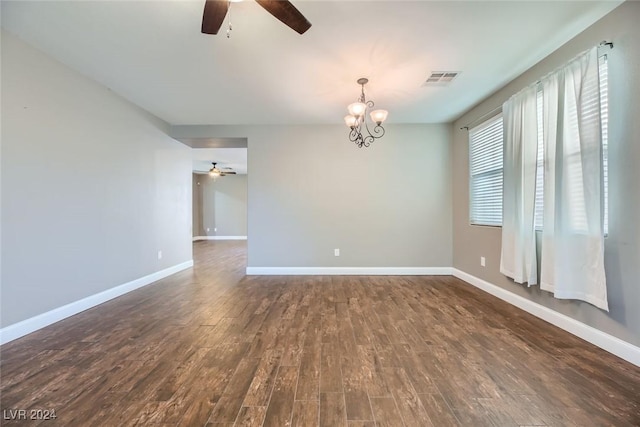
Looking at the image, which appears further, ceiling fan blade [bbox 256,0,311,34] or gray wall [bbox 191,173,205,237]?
gray wall [bbox 191,173,205,237]

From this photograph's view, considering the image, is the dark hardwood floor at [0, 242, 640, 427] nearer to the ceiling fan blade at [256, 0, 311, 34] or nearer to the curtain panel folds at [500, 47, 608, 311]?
the curtain panel folds at [500, 47, 608, 311]

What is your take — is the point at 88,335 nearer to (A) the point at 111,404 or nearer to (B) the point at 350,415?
(A) the point at 111,404

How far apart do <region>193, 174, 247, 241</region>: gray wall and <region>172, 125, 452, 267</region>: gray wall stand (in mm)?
6139

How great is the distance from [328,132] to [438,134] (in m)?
1.93

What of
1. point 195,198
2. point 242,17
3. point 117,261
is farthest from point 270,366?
point 195,198

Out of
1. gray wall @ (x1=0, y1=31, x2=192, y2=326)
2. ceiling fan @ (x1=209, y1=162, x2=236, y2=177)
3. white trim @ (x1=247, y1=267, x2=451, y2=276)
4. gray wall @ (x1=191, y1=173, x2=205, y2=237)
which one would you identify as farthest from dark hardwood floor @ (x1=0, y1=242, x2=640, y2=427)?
gray wall @ (x1=191, y1=173, x2=205, y2=237)

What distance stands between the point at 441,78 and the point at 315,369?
3.22m

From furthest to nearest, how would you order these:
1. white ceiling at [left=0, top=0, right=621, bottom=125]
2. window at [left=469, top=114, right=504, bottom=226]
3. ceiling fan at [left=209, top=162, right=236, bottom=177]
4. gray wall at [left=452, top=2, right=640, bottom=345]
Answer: ceiling fan at [left=209, top=162, right=236, bottom=177] < window at [left=469, top=114, right=504, bottom=226] < white ceiling at [left=0, top=0, right=621, bottom=125] < gray wall at [left=452, top=2, right=640, bottom=345]

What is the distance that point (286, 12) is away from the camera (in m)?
1.66

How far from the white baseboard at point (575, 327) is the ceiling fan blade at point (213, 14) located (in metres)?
3.63

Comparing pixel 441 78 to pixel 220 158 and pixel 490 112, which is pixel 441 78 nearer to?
pixel 490 112

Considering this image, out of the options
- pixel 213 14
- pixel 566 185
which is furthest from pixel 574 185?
pixel 213 14

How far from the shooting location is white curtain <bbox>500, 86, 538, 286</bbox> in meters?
2.69

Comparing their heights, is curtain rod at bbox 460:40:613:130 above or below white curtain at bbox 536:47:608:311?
above
